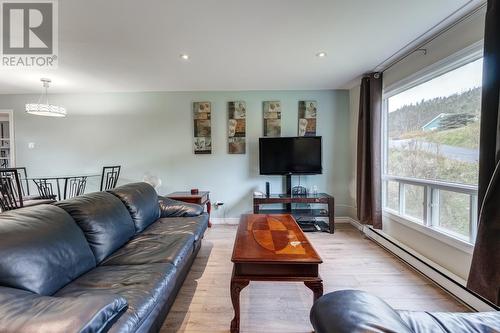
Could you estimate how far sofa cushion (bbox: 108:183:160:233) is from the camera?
234 centimetres

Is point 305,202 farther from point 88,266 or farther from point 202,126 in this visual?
point 88,266

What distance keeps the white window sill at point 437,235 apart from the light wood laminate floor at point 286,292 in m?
0.44

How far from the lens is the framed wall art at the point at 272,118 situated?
4.04 meters

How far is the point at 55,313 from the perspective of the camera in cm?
84

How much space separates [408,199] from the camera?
2.77 metres

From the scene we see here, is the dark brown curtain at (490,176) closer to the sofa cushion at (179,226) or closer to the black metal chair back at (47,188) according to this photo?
the sofa cushion at (179,226)

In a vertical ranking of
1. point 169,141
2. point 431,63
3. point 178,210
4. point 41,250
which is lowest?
point 178,210

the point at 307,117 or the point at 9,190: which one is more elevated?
the point at 307,117

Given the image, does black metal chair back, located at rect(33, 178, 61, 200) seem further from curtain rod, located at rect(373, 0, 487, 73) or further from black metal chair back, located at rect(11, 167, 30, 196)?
curtain rod, located at rect(373, 0, 487, 73)

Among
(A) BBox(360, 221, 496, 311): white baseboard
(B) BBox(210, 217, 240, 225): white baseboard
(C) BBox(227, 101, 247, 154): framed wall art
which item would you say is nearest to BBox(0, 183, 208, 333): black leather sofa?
(B) BBox(210, 217, 240, 225): white baseboard

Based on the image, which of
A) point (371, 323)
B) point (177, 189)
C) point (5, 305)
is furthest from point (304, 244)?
point (177, 189)

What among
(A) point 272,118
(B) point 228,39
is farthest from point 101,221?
(A) point 272,118

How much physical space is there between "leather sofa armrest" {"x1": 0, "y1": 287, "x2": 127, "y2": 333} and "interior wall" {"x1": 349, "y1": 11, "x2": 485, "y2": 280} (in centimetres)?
269

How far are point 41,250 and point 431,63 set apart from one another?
12.0ft
